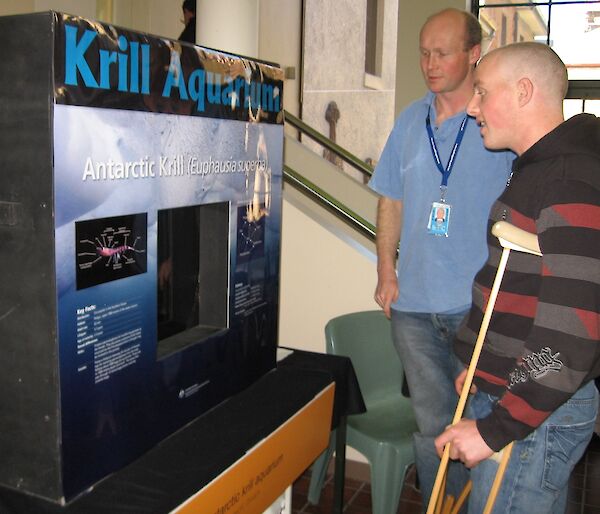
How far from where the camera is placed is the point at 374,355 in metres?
3.11

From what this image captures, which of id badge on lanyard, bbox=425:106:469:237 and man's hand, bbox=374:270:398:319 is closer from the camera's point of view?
id badge on lanyard, bbox=425:106:469:237

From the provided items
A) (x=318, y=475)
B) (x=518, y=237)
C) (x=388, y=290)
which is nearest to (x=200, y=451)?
(x=518, y=237)

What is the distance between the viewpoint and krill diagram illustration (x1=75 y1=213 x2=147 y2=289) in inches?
52.2

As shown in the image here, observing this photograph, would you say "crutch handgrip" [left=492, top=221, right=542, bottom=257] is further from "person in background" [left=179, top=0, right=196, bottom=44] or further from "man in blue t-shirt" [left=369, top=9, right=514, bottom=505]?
"person in background" [left=179, top=0, right=196, bottom=44]

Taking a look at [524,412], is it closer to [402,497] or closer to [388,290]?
[388,290]

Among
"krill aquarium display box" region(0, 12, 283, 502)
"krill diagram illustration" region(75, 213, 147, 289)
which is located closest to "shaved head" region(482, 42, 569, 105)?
"krill aquarium display box" region(0, 12, 283, 502)

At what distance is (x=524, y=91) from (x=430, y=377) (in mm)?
1103

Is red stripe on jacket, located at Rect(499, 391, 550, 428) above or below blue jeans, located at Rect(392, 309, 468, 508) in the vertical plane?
above

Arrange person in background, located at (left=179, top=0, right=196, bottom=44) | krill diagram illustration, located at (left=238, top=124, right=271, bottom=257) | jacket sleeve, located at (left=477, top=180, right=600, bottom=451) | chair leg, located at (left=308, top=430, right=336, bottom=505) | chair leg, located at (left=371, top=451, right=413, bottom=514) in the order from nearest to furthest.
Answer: jacket sleeve, located at (left=477, top=180, right=600, bottom=451)
krill diagram illustration, located at (left=238, top=124, right=271, bottom=257)
chair leg, located at (left=371, top=451, right=413, bottom=514)
chair leg, located at (left=308, top=430, right=336, bottom=505)
person in background, located at (left=179, top=0, right=196, bottom=44)

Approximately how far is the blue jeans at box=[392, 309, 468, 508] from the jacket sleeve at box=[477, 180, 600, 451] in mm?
878

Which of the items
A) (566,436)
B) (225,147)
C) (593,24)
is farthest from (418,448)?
(593,24)

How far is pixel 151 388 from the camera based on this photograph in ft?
5.07

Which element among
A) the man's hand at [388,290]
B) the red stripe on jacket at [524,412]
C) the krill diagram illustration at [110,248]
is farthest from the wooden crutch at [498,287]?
the man's hand at [388,290]

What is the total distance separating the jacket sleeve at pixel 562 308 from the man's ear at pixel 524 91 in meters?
0.23
